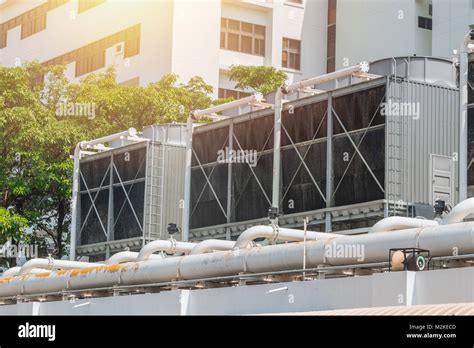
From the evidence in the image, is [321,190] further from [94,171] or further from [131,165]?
[94,171]

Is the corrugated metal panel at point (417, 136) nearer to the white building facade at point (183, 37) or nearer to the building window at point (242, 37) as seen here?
the white building facade at point (183, 37)

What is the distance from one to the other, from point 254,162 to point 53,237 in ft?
68.6

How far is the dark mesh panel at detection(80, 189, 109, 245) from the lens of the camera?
161 ft

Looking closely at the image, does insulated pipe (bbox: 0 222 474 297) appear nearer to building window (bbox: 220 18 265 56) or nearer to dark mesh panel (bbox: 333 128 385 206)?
dark mesh panel (bbox: 333 128 385 206)

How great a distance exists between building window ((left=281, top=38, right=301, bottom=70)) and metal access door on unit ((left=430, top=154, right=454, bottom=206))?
41.1 metres

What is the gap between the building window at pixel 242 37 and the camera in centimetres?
7338

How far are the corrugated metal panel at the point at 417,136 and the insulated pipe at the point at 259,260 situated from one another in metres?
7.16

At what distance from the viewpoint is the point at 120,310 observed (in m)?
32.9

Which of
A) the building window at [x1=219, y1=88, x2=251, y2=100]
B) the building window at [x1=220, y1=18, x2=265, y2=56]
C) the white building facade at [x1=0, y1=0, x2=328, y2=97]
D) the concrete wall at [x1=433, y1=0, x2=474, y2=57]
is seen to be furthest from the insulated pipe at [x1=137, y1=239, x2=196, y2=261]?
the building window at [x1=220, y1=18, x2=265, y2=56]

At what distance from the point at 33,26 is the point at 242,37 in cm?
2022

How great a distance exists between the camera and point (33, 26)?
86.6m

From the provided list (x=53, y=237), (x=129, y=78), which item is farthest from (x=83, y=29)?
(x=53, y=237)

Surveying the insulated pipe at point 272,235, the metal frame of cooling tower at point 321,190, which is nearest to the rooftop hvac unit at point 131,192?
the metal frame of cooling tower at point 321,190

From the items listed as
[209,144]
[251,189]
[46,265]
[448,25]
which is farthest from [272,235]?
[448,25]
